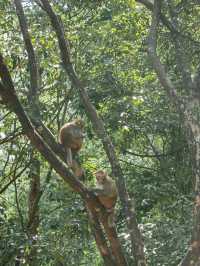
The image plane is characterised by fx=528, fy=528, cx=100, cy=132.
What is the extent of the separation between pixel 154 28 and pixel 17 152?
2.82 metres

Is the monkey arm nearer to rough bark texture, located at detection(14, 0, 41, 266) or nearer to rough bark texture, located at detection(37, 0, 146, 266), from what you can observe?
rough bark texture, located at detection(37, 0, 146, 266)

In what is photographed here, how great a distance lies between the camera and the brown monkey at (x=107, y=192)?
5.41 meters

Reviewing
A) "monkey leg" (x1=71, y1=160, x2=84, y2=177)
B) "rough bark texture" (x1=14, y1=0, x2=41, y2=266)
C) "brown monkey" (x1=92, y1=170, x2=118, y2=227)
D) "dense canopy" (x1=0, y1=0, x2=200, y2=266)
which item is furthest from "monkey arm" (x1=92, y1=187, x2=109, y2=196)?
"rough bark texture" (x1=14, y1=0, x2=41, y2=266)

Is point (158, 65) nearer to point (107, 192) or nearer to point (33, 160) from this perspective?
point (107, 192)

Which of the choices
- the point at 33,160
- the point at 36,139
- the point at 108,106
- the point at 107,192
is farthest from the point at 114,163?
the point at 108,106

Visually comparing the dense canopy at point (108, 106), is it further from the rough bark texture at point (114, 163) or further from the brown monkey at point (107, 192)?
the brown monkey at point (107, 192)

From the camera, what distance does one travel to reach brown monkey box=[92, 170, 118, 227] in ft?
17.7

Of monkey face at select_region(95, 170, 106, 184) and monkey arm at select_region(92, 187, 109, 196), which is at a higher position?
monkey face at select_region(95, 170, 106, 184)

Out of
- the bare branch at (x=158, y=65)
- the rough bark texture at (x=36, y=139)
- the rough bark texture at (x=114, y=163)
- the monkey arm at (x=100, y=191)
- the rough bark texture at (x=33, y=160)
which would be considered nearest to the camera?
the rough bark texture at (x=36, y=139)

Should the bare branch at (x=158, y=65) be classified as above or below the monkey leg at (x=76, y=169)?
above

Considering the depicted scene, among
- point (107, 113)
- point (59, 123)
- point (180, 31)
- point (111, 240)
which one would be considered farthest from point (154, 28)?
point (111, 240)

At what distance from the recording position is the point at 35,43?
24.6 ft

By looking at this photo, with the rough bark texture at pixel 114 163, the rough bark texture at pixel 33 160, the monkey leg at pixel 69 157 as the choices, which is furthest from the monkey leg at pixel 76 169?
the rough bark texture at pixel 33 160

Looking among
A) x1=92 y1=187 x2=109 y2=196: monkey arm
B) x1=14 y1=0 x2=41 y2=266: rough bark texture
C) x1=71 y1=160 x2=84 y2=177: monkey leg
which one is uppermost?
x1=14 y1=0 x2=41 y2=266: rough bark texture
